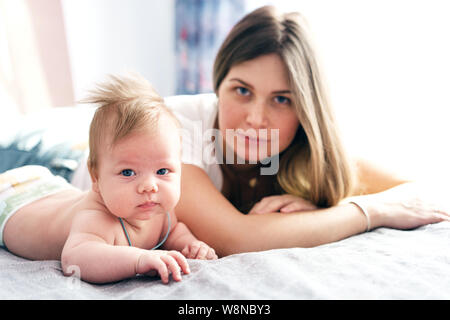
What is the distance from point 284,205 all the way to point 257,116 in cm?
29

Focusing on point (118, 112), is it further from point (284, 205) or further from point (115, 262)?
point (284, 205)

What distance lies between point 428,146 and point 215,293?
1410 mm

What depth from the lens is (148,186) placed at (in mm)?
858

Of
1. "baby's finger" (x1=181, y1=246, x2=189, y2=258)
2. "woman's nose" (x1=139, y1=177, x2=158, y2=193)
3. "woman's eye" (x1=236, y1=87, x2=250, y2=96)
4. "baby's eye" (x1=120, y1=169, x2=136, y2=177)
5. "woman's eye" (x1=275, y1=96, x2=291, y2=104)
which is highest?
"woman's eye" (x1=236, y1=87, x2=250, y2=96)

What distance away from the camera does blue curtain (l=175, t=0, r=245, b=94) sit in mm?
2764

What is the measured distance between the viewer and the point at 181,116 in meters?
1.42

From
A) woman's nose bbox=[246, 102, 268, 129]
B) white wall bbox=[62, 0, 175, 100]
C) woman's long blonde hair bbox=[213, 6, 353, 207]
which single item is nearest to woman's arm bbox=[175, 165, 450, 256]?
woman's long blonde hair bbox=[213, 6, 353, 207]

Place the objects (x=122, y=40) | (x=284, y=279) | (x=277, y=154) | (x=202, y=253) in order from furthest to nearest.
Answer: (x=122, y=40)
(x=277, y=154)
(x=202, y=253)
(x=284, y=279)

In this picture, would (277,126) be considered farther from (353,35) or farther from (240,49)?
(353,35)

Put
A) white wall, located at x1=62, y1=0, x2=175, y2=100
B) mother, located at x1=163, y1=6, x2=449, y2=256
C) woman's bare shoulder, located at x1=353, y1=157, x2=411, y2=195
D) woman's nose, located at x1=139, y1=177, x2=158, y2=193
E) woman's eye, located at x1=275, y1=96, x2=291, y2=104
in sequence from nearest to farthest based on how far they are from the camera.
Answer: woman's nose, located at x1=139, y1=177, x2=158, y2=193, mother, located at x1=163, y1=6, x2=449, y2=256, woman's eye, located at x1=275, y1=96, x2=291, y2=104, woman's bare shoulder, located at x1=353, y1=157, x2=411, y2=195, white wall, located at x1=62, y1=0, x2=175, y2=100

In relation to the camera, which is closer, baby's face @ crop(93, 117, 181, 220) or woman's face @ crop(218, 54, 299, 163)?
baby's face @ crop(93, 117, 181, 220)

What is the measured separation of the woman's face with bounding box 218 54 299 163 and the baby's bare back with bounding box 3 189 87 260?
506 mm

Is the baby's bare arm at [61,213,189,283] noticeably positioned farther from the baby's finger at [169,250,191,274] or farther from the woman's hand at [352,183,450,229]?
the woman's hand at [352,183,450,229]

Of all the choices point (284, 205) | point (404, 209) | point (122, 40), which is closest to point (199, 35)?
point (122, 40)
